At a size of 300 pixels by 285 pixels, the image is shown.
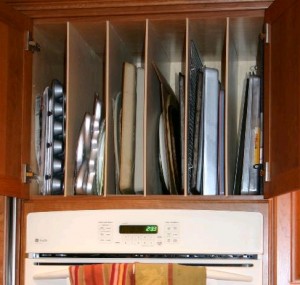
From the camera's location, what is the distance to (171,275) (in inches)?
68.6

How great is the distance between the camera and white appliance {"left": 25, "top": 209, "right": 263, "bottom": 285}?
1804 millimetres

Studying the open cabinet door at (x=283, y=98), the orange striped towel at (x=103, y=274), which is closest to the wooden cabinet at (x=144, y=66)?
the open cabinet door at (x=283, y=98)

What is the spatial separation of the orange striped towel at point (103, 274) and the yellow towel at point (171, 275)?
29 millimetres

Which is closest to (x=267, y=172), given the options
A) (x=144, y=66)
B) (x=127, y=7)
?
(x=144, y=66)

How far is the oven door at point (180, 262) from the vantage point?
5.84 ft

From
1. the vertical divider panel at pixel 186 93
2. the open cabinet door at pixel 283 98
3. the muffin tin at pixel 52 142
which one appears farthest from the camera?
the muffin tin at pixel 52 142

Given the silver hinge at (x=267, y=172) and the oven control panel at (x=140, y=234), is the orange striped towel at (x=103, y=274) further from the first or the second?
the silver hinge at (x=267, y=172)

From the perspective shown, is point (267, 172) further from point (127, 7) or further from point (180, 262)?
point (127, 7)

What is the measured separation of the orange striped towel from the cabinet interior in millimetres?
210

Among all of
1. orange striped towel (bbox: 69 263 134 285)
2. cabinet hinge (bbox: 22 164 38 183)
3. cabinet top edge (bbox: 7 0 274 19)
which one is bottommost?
orange striped towel (bbox: 69 263 134 285)

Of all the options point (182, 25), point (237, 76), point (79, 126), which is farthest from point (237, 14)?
point (79, 126)

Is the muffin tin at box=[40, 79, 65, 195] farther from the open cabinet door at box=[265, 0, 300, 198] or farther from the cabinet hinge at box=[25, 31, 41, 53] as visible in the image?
the open cabinet door at box=[265, 0, 300, 198]

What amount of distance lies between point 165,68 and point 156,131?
1.07 feet

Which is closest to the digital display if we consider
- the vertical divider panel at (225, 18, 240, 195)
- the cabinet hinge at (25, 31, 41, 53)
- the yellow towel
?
the yellow towel
